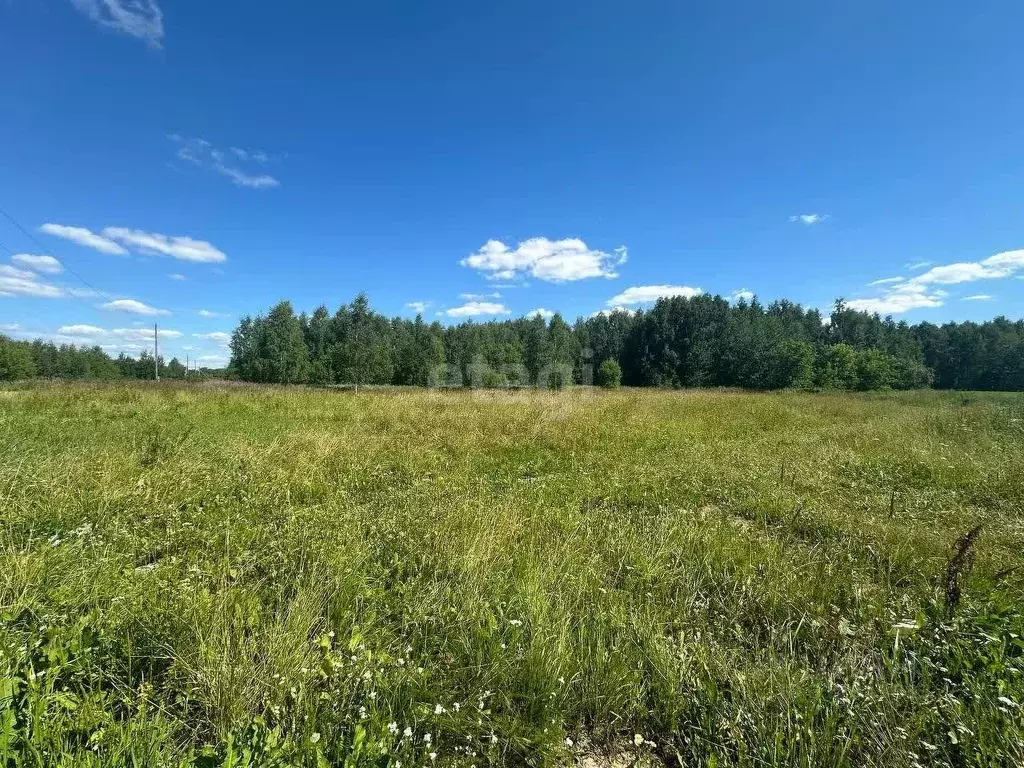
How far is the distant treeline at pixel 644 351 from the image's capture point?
44469 mm

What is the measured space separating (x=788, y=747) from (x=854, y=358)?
6515cm

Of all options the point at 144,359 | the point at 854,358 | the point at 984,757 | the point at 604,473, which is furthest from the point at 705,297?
the point at 144,359

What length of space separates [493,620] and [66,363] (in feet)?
374

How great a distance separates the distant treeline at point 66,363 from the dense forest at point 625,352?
323mm

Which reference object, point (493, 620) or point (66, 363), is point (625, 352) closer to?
point (493, 620)

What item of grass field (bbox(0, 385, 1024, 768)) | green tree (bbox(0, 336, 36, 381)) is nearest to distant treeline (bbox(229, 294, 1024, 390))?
green tree (bbox(0, 336, 36, 381))

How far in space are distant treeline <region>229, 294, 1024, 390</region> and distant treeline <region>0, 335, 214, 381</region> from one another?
28790 millimetres

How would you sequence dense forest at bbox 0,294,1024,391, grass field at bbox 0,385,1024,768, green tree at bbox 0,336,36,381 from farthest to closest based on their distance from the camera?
green tree at bbox 0,336,36,381 < dense forest at bbox 0,294,1024,391 < grass field at bbox 0,385,1024,768

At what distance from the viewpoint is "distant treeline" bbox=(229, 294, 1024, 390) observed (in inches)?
1751

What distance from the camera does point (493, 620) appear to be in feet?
7.55

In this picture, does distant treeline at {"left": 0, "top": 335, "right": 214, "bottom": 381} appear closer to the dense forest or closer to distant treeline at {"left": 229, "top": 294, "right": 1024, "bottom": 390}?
the dense forest

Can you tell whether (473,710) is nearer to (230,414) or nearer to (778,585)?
(778,585)

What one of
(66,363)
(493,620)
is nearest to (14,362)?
(66,363)

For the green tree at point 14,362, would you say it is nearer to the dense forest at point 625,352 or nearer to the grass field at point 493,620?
the dense forest at point 625,352
